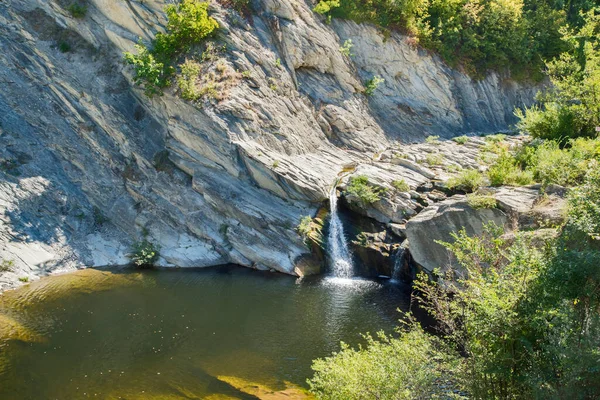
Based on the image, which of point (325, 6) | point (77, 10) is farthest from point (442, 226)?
point (77, 10)

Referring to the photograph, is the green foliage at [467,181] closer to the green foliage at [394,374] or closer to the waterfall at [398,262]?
the waterfall at [398,262]

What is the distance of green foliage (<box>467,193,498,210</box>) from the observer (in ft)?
60.7

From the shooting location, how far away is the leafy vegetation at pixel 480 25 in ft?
123

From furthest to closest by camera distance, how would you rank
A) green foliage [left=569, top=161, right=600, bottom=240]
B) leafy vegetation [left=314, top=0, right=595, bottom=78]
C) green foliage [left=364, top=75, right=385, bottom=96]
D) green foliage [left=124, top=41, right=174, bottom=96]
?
1. leafy vegetation [left=314, top=0, right=595, bottom=78]
2. green foliage [left=364, top=75, right=385, bottom=96]
3. green foliage [left=124, top=41, right=174, bottom=96]
4. green foliage [left=569, top=161, right=600, bottom=240]

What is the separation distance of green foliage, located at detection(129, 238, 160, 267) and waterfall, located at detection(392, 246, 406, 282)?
497 inches

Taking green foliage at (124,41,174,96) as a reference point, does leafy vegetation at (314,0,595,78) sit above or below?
above

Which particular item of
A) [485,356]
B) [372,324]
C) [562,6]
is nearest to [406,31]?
[562,6]

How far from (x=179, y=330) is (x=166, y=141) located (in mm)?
13263

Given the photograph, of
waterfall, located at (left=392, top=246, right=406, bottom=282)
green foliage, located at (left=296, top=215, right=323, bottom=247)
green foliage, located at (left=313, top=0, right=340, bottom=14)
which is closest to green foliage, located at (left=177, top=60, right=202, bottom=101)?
green foliage, located at (left=296, top=215, right=323, bottom=247)

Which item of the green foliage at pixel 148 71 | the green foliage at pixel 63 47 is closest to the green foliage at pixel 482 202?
the green foliage at pixel 148 71

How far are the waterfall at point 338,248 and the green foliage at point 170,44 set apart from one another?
10849 millimetres

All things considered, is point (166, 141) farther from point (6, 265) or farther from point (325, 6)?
point (325, 6)

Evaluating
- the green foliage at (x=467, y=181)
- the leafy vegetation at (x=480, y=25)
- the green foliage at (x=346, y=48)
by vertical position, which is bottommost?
the green foliage at (x=467, y=181)

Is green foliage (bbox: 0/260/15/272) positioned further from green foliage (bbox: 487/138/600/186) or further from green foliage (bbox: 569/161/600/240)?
green foliage (bbox: 569/161/600/240)
